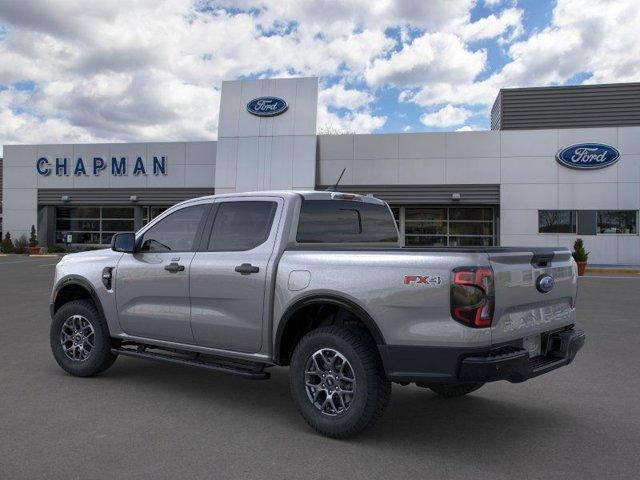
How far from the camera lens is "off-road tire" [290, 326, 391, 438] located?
4266 millimetres

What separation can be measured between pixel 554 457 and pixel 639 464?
522 millimetres

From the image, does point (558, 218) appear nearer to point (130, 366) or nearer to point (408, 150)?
point (408, 150)

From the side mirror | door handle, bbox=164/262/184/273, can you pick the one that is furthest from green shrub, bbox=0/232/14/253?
door handle, bbox=164/262/184/273

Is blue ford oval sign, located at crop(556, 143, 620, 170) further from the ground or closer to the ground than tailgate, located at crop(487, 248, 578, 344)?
further from the ground

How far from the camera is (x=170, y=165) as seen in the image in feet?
99.6

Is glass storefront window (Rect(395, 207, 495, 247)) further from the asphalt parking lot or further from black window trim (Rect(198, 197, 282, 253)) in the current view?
black window trim (Rect(198, 197, 282, 253))

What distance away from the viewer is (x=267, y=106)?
90.6ft

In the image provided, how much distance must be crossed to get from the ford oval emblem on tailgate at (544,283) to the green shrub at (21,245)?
3222 centimetres

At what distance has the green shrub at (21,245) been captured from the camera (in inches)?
1252

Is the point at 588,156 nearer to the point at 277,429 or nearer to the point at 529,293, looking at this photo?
the point at 529,293

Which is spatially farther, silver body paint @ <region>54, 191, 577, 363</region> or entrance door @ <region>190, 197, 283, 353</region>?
entrance door @ <region>190, 197, 283, 353</region>

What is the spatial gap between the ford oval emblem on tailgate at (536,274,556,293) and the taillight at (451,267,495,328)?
0.66 metres

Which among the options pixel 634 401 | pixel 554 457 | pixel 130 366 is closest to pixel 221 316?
pixel 130 366

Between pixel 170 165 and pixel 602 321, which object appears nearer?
pixel 602 321
